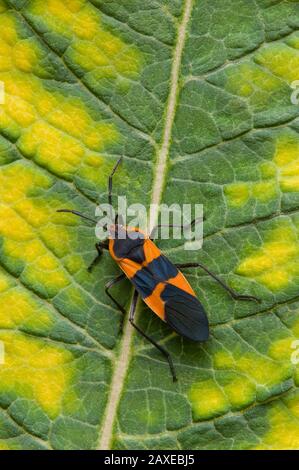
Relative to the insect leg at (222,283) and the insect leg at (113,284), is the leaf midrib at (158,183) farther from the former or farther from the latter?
the insect leg at (222,283)

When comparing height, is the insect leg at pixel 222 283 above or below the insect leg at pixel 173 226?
below

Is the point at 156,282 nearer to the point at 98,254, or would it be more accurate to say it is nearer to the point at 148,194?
the point at 98,254

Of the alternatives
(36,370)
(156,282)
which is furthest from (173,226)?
(36,370)

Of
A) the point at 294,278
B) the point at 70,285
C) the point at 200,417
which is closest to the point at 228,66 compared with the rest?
the point at 294,278

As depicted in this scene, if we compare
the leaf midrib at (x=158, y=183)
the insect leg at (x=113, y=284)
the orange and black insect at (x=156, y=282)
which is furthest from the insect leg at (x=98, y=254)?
the leaf midrib at (x=158, y=183)

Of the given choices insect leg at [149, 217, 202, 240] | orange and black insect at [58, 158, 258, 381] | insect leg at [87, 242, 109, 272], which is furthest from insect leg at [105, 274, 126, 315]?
insect leg at [149, 217, 202, 240]
